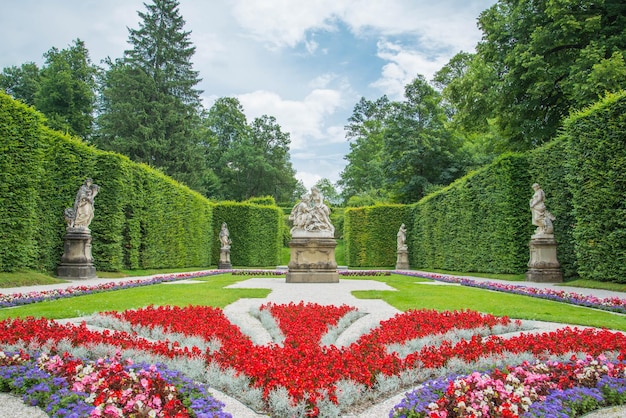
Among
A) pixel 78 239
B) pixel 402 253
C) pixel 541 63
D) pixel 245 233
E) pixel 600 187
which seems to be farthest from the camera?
pixel 245 233

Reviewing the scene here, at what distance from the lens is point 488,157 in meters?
30.8

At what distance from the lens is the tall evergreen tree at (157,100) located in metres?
32.0

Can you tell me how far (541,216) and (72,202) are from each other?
1561 centimetres

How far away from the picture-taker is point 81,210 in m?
13.8

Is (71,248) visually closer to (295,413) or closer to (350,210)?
(295,413)

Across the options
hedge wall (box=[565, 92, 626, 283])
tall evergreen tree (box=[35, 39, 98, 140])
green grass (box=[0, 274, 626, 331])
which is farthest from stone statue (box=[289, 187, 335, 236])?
tall evergreen tree (box=[35, 39, 98, 140])

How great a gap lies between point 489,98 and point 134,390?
18113 millimetres

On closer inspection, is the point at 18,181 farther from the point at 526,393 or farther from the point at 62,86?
the point at 62,86

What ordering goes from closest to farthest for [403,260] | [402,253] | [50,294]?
[50,294], [403,260], [402,253]

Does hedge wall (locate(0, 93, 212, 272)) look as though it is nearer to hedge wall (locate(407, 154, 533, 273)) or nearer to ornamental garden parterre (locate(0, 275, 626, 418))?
ornamental garden parterre (locate(0, 275, 626, 418))

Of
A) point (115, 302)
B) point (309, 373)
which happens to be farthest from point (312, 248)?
point (309, 373)

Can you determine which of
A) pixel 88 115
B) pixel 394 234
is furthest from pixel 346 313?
pixel 88 115

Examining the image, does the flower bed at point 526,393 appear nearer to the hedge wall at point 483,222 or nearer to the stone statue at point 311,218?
the stone statue at point 311,218

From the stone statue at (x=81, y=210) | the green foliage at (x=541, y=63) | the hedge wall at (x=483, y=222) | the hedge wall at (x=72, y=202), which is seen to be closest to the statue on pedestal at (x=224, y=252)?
the hedge wall at (x=72, y=202)
